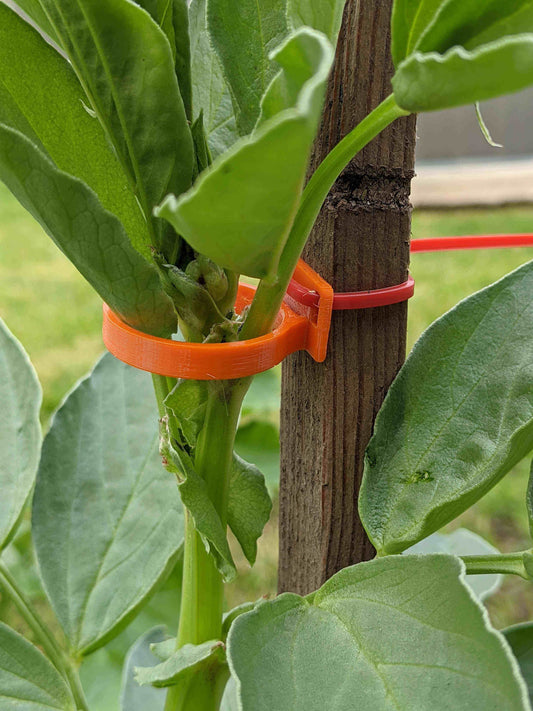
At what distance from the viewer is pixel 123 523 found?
1.56ft

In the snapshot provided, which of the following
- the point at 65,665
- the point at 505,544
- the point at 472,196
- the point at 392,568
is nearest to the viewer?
the point at 392,568

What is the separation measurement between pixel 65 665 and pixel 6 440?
0.48 feet

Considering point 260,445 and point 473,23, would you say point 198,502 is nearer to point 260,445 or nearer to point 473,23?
point 473,23

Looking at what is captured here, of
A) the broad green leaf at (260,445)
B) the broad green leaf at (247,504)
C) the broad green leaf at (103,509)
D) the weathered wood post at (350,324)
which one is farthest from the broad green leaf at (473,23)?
the broad green leaf at (260,445)

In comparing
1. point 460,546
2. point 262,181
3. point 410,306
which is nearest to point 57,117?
point 262,181

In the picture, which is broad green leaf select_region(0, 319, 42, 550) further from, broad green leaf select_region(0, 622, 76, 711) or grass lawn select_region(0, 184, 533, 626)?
grass lawn select_region(0, 184, 533, 626)

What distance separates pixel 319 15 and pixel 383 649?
0.81 feet

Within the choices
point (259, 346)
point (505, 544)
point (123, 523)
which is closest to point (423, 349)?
point (259, 346)

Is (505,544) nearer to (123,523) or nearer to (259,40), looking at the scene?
(123,523)

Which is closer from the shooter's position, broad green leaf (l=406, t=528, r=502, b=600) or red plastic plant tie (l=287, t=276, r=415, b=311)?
red plastic plant tie (l=287, t=276, r=415, b=311)

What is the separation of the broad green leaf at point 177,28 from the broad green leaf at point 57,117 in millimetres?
42

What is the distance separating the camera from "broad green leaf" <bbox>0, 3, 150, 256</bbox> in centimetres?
29

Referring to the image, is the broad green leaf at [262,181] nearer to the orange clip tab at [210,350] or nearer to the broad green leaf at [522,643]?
the orange clip tab at [210,350]

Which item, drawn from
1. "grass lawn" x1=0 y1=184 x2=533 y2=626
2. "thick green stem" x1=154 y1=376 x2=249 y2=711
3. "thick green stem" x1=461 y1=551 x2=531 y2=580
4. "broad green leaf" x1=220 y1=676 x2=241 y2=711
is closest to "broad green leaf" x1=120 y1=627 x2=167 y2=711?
"broad green leaf" x1=220 y1=676 x2=241 y2=711
